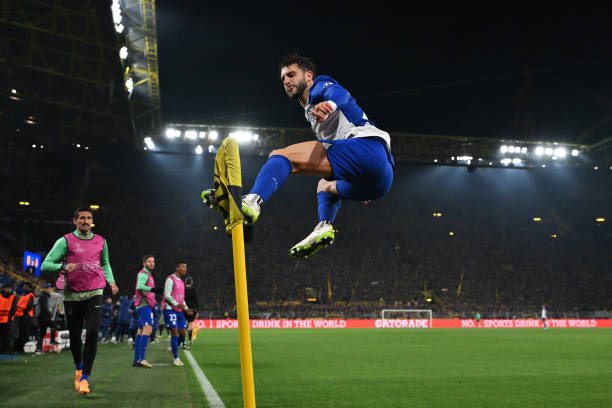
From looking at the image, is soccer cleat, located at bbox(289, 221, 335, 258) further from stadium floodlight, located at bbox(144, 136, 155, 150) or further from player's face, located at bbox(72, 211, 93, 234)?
stadium floodlight, located at bbox(144, 136, 155, 150)

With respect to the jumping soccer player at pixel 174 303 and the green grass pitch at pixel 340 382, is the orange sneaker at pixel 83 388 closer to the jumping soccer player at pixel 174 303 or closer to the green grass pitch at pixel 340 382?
the green grass pitch at pixel 340 382

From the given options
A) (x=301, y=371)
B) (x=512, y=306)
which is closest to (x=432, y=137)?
(x=512, y=306)

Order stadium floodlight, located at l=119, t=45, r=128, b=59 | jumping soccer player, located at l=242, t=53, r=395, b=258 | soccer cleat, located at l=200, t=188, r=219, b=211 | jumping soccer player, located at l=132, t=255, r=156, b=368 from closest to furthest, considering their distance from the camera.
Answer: soccer cleat, located at l=200, t=188, r=219, b=211 < jumping soccer player, located at l=242, t=53, r=395, b=258 < jumping soccer player, located at l=132, t=255, r=156, b=368 < stadium floodlight, located at l=119, t=45, r=128, b=59

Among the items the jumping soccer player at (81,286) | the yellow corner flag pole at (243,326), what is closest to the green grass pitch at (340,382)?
the jumping soccer player at (81,286)

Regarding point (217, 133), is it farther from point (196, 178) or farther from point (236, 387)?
point (236, 387)

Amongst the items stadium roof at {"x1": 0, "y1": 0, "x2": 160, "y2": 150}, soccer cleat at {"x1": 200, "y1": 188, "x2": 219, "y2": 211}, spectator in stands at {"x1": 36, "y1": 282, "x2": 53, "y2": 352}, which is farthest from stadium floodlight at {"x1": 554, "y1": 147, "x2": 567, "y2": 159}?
soccer cleat at {"x1": 200, "y1": 188, "x2": 219, "y2": 211}

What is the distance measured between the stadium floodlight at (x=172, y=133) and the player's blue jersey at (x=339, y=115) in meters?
29.0

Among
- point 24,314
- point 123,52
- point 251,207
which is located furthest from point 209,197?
point 123,52

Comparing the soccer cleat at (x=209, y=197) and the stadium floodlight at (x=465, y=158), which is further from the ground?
the stadium floodlight at (x=465, y=158)

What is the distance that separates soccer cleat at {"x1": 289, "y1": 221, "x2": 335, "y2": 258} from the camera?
13.8ft

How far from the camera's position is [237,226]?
2.84m

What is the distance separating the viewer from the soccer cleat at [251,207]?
3.11 metres

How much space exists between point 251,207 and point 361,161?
0.95 metres

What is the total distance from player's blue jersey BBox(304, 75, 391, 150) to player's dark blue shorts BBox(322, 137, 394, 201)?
0.28 ft
